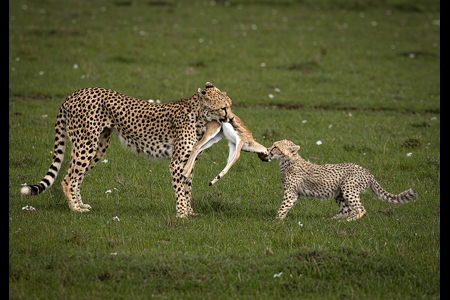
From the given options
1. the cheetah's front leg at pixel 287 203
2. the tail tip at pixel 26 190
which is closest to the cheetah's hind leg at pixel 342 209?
the cheetah's front leg at pixel 287 203

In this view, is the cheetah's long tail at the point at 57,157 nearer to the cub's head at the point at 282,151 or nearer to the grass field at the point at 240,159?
the grass field at the point at 240,159

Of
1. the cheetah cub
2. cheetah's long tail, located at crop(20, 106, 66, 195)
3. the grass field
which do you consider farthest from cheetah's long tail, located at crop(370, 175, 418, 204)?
cheetah's long tail, located at crop(20, 106, 66, 195)

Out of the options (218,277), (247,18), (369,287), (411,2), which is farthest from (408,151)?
(411,2)

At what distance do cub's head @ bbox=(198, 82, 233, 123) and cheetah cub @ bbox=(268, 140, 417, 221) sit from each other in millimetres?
1442

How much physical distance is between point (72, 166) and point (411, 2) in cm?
2404

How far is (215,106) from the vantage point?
7027mm

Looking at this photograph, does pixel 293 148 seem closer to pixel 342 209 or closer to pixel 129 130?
pixel 342 209

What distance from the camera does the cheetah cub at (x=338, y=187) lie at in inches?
287

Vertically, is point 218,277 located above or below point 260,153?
below

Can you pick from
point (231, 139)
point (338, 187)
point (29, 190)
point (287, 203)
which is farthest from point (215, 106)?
point (29, 190)

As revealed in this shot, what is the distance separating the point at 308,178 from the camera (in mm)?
7574

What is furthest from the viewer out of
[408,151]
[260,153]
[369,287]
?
[408,151]

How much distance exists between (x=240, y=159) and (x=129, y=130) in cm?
298
